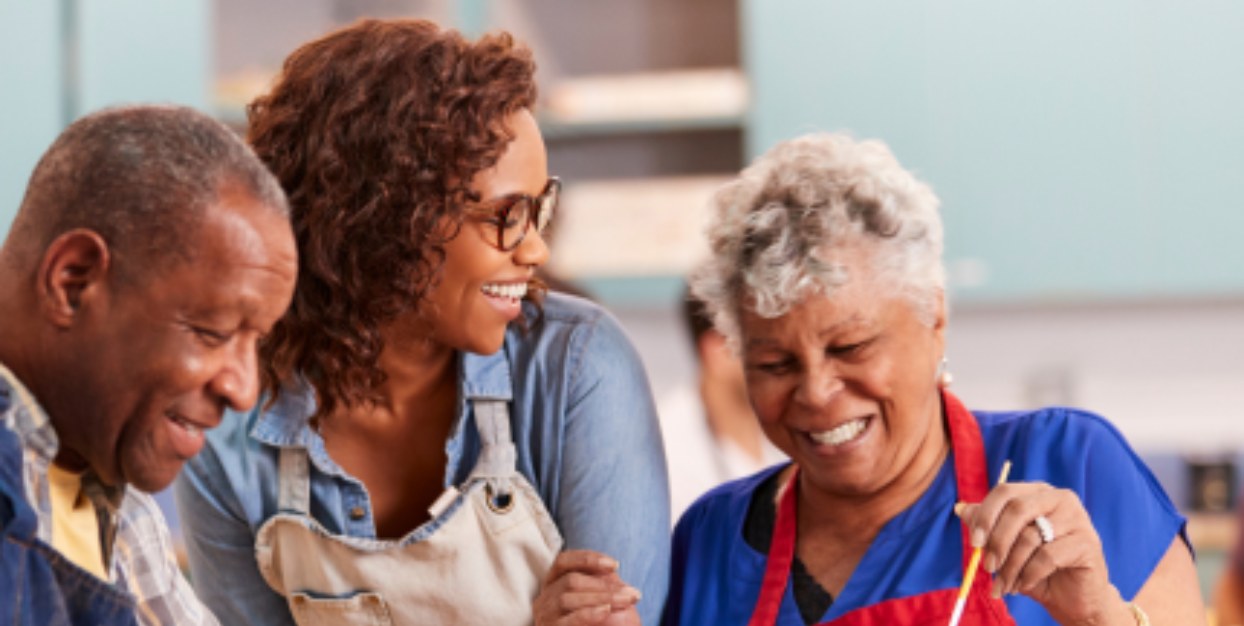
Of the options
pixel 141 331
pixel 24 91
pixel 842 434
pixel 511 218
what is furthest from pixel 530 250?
pixel 24 91

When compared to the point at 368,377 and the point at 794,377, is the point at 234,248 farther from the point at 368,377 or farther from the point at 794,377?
the point at 794,377

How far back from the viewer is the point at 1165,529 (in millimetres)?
1419

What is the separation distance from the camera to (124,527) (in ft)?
3.79

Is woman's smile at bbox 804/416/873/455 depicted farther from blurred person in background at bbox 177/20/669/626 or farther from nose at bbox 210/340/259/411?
nose at bbox 210/340/259/411

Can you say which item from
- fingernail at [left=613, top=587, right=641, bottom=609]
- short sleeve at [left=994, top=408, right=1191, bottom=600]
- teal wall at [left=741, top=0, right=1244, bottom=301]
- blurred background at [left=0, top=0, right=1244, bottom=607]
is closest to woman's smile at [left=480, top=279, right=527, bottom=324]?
fingernail at [left=613, top=587, right=641, bottom=609]

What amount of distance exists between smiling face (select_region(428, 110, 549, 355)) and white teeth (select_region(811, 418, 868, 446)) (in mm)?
430

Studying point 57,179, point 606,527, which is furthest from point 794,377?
point 57,179

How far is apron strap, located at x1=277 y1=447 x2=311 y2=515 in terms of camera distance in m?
1.52

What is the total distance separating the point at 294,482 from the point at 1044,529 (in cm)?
93

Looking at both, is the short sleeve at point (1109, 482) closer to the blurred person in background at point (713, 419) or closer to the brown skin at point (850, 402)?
the brown skin at point (850, 402)

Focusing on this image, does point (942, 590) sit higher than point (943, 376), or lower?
Result: lower

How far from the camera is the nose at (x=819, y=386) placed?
1.46m

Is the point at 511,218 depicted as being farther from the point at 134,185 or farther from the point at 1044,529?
the point at 1044,529

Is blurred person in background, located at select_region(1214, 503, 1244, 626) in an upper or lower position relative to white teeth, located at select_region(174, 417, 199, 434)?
lower
